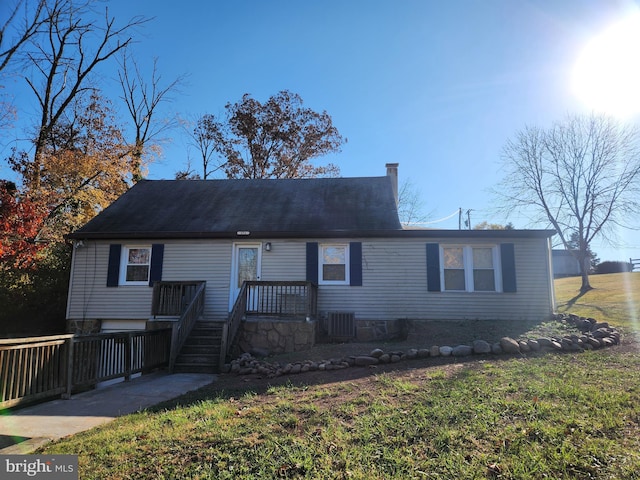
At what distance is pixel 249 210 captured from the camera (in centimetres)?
1277

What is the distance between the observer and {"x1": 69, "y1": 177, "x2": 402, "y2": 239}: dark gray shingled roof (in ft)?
37.2

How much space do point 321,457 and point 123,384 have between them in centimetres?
538

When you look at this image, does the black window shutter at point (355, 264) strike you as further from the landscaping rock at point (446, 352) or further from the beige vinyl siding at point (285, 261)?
the landscaping rock at point (446, 352)

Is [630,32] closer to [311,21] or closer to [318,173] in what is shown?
[311,21]

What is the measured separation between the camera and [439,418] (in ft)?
12.9

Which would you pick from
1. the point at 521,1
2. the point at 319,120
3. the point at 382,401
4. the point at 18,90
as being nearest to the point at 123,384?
the point at 382,401

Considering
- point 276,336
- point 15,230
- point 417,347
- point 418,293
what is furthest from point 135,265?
point 417,347

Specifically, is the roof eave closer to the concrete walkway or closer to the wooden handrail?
the wooden handrail

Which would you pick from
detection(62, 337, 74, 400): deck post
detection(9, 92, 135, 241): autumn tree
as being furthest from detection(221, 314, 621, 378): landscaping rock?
detection(9, 92, 135, 241): autumn tree

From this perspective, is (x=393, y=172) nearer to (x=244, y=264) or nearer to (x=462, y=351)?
(x=244, y=264)

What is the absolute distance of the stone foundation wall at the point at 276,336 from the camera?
9445 millimetres

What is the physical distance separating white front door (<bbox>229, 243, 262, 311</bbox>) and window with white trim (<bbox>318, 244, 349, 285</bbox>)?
6.01ft

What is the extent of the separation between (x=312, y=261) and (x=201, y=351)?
3.85 metres

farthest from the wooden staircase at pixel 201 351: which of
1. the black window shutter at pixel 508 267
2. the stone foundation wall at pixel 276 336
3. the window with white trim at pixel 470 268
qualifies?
the black window shutter at pixel 508 267
